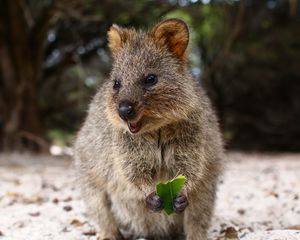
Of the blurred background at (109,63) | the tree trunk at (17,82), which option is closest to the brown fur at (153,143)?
the blurred background at (109,63)

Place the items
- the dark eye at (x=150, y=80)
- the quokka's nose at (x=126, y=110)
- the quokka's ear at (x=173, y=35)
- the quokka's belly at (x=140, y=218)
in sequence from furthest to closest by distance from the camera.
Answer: the quokka's belly at (x=140, y=218), the quokka's ear at (x=173, y=35), the dark eye at (x=150, y=80), the quokka's nose at (x=126, y=110)

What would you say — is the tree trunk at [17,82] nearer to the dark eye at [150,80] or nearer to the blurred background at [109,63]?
the blurred background at [109,63]

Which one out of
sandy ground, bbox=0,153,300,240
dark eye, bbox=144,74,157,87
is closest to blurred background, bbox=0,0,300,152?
sandy ground, bbox=0,153,300,240

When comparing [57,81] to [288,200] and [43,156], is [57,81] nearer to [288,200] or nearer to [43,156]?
[43,156]

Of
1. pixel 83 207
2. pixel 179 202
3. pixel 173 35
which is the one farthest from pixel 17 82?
pixel 179 202

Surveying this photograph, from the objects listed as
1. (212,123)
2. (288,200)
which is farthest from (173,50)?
(288,200)

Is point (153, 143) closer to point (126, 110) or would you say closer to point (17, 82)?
point (126, 110)
